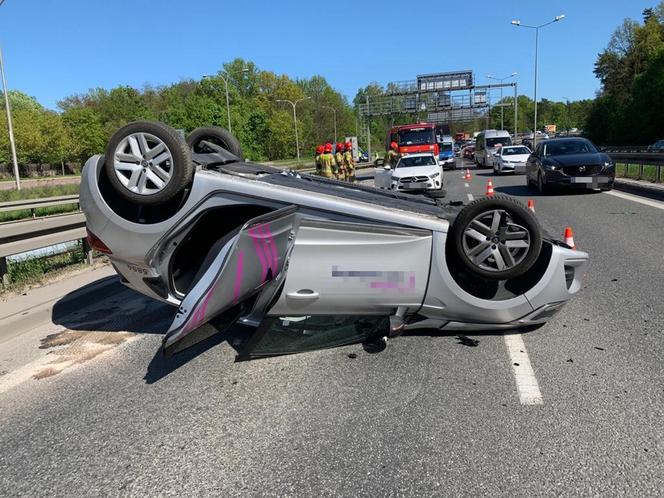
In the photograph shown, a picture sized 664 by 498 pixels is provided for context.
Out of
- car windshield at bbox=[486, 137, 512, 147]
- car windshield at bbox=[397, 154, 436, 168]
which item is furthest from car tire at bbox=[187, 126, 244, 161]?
car windshield at bbox=[486, 137, 512, 147]

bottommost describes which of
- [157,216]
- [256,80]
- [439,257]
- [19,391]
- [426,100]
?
[19,391]

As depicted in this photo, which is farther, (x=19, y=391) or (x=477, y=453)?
(x=19, y=391)

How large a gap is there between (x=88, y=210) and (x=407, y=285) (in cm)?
244

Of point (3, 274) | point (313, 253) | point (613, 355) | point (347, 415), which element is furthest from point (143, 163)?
point (613, 355)

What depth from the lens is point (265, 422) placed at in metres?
3.31

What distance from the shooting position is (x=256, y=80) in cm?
10119

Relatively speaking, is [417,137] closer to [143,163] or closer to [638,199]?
[638,199]

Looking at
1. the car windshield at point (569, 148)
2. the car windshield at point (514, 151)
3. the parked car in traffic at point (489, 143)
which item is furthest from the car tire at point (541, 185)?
the parked car in traffic at point (489, 143)

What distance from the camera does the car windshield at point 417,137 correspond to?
1120 inches

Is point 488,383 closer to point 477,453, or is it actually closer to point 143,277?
point 477,453

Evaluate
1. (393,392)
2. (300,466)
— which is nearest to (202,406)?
(300,466)

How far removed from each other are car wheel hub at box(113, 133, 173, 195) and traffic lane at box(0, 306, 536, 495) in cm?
137

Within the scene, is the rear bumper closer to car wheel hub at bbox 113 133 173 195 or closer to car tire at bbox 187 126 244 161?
car tire at bbox 187 126 244 161

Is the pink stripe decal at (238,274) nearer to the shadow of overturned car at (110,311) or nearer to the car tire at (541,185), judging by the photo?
the shadow of overturned car at (110,311)
